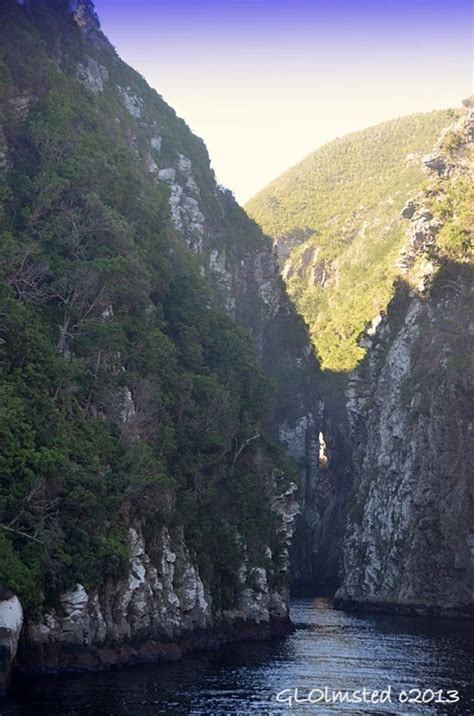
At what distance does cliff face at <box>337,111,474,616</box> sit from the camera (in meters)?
98.2

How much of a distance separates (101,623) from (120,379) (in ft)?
57.2

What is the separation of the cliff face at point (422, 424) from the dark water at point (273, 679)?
2180 centimetres

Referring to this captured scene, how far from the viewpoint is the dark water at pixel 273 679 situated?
136ft

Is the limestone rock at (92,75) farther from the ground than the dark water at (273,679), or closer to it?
farther from the ground

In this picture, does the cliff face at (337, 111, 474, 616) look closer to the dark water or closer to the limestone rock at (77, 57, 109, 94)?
the dark water

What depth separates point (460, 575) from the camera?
96000 mm

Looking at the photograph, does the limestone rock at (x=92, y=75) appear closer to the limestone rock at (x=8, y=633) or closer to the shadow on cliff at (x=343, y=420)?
the shadow on cliff at (x=343, y=420)

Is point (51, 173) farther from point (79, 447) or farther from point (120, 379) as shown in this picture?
point (79, 447)

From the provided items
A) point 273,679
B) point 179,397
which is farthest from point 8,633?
point 179,397

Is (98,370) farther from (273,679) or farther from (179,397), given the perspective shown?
(273,679)

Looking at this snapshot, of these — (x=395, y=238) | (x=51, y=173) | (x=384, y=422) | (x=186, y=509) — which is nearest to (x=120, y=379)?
(x=186, y=509)

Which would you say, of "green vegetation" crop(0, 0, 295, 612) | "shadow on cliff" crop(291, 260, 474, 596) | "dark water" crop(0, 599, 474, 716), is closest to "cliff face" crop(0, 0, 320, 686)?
"green vegetation" crop(0, 0, 295, 612)

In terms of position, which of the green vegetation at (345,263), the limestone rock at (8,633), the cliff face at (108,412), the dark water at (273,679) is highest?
Result: the green vegetation at (345,263)

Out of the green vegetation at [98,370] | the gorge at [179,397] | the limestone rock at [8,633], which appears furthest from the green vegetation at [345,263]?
the limestone rock at [8,633]
